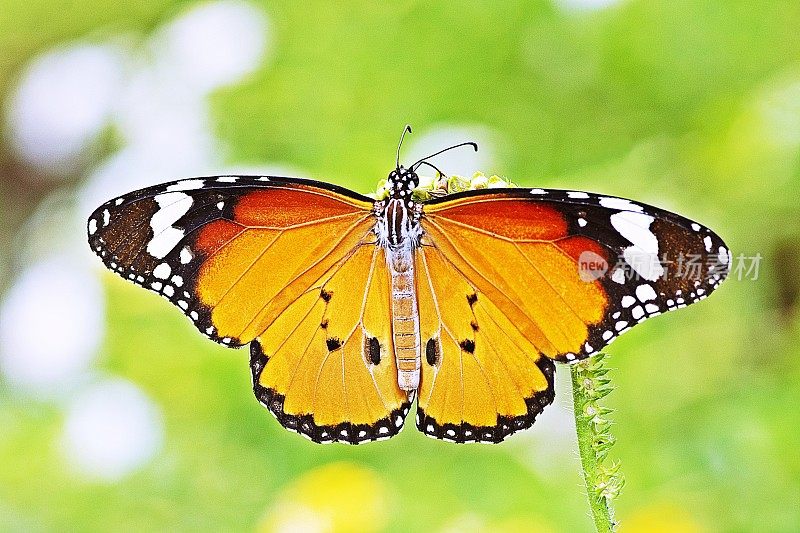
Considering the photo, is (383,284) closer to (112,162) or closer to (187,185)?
(187,185)

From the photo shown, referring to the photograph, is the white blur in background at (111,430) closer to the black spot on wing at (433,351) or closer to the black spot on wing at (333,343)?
the black spot on wing at (333,343)

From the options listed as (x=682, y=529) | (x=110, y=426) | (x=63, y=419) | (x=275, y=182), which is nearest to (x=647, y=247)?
(x=275, y=182)

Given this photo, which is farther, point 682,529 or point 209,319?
point 682,529

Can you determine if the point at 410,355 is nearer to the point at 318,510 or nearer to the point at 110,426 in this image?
the point at 318,510

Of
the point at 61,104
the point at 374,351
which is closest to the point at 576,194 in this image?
the point at 374,351

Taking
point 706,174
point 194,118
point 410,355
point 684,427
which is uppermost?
point 194,118

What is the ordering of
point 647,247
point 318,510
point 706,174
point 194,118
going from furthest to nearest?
1. point 194,118
2. point 706,174
3. point 318,510
4. point 647,247

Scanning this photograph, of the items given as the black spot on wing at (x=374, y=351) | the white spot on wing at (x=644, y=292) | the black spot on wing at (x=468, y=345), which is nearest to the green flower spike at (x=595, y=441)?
the white spot on wing at (x=644, y=292)
